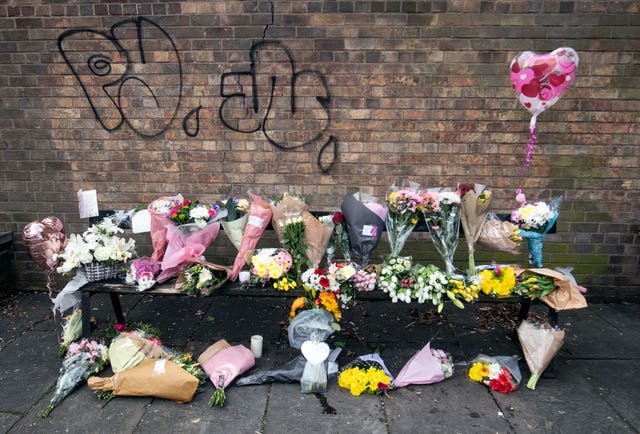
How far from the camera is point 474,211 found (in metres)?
3.16

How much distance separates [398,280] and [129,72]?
3260 mm

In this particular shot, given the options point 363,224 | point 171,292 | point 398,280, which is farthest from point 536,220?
point 171,292

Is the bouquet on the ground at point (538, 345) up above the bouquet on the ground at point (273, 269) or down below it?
below

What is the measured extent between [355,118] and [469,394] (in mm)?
2619

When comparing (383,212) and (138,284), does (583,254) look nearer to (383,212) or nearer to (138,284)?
(383,212)

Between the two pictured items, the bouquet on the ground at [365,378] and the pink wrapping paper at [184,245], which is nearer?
the bouquet on the ground at [365,378]

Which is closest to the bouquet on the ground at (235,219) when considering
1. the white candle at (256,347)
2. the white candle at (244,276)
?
the white candle at (244,276)

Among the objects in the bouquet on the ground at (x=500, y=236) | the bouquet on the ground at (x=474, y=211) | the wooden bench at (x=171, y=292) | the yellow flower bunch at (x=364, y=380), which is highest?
the bouquet on the ground at (x=474, y=211)

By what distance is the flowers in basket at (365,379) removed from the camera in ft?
9.53

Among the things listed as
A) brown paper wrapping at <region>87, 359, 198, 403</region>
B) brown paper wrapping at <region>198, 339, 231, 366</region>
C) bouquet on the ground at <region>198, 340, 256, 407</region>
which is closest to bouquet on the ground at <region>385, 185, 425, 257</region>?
bouquet on the ground at <region>198, 340, 256, 407</region>

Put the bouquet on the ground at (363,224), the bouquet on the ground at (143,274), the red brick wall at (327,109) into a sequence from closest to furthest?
the bouquet on the ground at (363,224) < the bouquet on the ground at (143,274) < the red brick wall at (327,109)

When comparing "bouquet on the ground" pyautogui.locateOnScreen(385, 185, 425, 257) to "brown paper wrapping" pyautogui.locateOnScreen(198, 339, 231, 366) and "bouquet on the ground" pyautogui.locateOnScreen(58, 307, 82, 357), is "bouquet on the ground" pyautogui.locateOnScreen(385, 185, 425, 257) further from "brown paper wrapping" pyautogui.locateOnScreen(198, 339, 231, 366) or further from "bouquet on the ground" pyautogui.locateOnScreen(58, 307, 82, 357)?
"bouquet on the ground" pyautogui.locateOnScreen(58, 307, 82, 357)

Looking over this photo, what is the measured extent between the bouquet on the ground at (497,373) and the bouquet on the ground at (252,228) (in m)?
1.84

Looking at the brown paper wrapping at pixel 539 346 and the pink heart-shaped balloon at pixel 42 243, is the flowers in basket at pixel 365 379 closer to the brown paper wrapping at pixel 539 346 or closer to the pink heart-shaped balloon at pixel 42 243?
the brown paper wrapping at pixel 539 346
